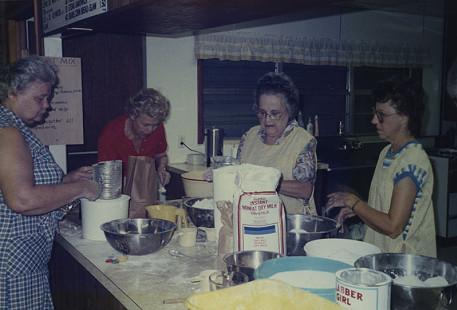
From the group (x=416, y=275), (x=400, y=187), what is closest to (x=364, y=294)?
(x=416, y=275)

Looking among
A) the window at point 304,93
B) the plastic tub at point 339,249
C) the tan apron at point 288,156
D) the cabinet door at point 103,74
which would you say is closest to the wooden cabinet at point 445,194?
the window at point 304,93

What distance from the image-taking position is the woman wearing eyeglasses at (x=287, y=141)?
93.7 inches

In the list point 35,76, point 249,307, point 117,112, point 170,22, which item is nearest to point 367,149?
point 117,112

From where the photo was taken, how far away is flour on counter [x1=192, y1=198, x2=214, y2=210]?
2079 millimetres

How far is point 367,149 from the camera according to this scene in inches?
223

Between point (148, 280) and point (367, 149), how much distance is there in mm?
4533

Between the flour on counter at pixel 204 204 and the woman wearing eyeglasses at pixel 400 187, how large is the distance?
1.78 ft

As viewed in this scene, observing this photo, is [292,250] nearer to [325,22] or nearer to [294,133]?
[294,133]

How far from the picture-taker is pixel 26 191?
1712mm

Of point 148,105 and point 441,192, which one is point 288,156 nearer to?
point 148,105

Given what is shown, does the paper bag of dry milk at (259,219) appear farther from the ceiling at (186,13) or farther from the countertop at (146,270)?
the ceiling at (186,13)

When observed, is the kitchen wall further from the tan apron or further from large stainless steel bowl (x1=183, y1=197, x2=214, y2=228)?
large stainless steel bowl (x1=183, y1=197, x2=214, y2=228)

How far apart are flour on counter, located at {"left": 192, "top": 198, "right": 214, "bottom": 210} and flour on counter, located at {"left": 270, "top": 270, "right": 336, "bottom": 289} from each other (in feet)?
2.58

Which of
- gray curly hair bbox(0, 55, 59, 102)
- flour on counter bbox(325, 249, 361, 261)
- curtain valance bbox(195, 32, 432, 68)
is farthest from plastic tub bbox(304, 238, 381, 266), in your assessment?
curtain valance bbox(195, 32, 432, 68)
